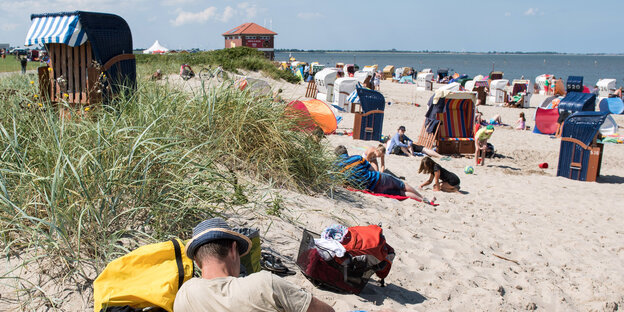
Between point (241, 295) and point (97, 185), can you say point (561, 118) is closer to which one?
point (97, 185)

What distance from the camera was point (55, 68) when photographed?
22.6ft

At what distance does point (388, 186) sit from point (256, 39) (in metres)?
44.9

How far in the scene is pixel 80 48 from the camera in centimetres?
676

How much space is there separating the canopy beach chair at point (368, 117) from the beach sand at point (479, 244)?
3622mm

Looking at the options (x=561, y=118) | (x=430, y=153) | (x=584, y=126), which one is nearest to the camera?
(x=584, y=126)

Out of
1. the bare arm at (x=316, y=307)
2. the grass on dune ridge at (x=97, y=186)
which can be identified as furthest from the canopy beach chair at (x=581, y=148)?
the bare arm at (x=316, y=307)

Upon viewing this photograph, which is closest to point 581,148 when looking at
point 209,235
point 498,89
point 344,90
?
point 209,235

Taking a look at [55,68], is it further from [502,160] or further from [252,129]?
[502,160]

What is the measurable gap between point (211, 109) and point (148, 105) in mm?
775

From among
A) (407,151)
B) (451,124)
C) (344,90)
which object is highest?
(344,90)

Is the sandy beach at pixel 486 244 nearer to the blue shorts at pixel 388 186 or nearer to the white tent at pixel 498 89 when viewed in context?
the blue shorts at pixel 388 186

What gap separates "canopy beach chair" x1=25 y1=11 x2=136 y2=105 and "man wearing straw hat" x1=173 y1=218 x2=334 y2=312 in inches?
188

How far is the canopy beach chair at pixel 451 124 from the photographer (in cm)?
1126

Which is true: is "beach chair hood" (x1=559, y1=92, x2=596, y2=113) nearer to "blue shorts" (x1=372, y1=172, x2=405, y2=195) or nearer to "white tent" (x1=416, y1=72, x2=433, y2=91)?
"blue shorts" (x1=372, y1=172, x2=405, y2=195)
